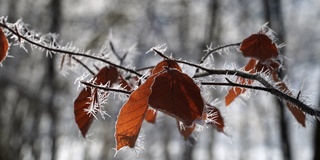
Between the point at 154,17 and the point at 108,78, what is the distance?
745 cm

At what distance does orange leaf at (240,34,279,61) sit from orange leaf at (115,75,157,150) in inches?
15.2

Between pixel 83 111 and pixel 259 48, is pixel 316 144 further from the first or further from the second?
pixel 83 111

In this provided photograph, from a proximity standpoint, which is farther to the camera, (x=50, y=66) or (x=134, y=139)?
(x=50, y=66)

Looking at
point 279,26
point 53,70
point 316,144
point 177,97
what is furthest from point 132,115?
point 53,70

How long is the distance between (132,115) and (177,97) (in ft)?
0.29

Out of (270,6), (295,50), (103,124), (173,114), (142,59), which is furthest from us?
(103,124)

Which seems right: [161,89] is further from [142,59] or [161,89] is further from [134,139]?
[142,59]

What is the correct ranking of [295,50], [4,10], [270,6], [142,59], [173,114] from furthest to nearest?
[4,10], [295,50], [142,59], [270,6], [173,114]

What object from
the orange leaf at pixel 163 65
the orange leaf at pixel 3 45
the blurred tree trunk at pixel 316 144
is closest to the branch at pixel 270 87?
the orange leaf at pixel 163 65

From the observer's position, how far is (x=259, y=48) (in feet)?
3.57

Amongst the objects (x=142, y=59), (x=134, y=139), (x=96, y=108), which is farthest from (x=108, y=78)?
(x=142, y=59)

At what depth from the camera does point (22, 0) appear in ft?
33.6

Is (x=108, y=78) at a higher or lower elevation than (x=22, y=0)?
lower

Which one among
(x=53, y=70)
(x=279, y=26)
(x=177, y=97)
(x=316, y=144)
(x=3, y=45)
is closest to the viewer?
(x=177, y=97)
